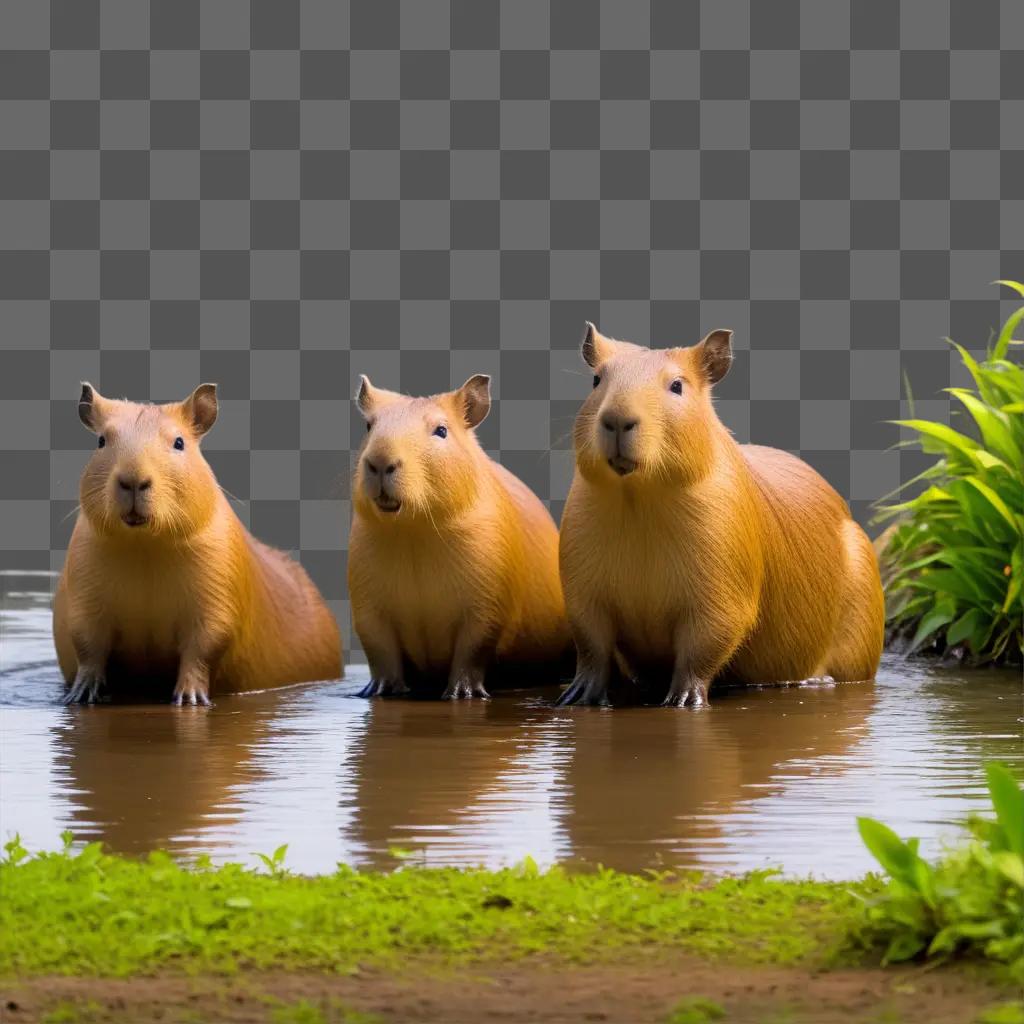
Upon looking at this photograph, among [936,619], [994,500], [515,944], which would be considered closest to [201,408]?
[936,619]

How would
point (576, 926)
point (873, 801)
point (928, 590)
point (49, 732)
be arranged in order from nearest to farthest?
point (576, 926) < point (873, 801) < point (49, 732) < point (928, 590)

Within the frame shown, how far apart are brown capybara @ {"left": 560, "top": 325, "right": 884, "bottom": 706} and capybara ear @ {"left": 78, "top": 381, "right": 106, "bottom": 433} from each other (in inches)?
82.5

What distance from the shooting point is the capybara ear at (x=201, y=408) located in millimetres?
8766

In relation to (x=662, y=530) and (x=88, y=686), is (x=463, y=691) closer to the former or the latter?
(x=662, y=530)

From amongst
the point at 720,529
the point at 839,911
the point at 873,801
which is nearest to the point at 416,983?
the point at 839,911

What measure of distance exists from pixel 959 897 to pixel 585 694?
4482 millimetres

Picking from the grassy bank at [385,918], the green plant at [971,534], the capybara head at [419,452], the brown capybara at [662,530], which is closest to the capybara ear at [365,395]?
the capybara head at [419,452]

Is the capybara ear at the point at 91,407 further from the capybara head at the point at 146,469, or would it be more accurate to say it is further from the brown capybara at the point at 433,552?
the brown capybara at the point at 433,552

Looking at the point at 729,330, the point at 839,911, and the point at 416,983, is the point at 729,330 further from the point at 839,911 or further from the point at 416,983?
the point at 416,983

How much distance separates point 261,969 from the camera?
3.79 metres

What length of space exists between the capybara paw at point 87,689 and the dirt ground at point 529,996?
484 cm

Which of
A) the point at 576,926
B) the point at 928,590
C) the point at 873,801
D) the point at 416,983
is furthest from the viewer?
the point at 928,590

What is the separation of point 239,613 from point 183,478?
0.69 metres

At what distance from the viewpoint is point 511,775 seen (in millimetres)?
6066
